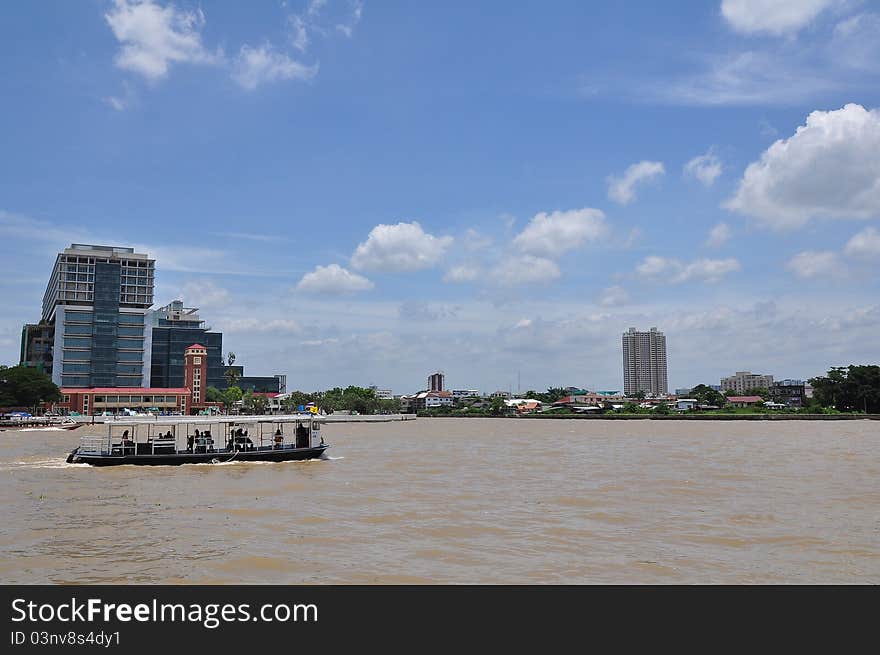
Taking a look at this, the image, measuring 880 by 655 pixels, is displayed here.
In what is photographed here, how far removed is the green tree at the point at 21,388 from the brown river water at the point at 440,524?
63.8m

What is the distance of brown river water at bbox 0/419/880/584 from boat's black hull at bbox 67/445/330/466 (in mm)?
610

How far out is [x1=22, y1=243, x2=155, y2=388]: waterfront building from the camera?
117m

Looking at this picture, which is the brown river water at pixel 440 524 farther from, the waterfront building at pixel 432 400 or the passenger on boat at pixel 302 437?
the waterfront building at pixel 432 400

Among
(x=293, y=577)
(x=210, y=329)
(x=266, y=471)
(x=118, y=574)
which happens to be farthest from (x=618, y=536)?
(x=210, y=329)

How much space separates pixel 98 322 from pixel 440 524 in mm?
117499

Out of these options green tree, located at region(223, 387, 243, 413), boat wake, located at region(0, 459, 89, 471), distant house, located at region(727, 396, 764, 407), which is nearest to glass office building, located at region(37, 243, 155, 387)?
green tree, located at region(223, 387, 243, 413)

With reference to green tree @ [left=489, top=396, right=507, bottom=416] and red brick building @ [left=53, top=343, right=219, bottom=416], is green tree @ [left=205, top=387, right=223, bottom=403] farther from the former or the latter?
green tree @ [left=489, top=396, right=507, bottom=416]

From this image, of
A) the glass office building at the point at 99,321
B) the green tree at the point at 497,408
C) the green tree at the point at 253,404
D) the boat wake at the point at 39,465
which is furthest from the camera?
the green tree at the point at 497,408

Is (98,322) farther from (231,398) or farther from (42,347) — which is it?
(231,398)

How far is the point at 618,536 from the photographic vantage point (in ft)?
48.7

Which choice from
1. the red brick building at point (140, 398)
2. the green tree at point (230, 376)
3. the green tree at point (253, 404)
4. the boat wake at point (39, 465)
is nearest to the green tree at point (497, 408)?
the green tree at point (253, 404)

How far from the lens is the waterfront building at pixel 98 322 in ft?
385

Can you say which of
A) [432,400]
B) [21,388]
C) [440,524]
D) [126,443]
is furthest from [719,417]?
[432,400]
